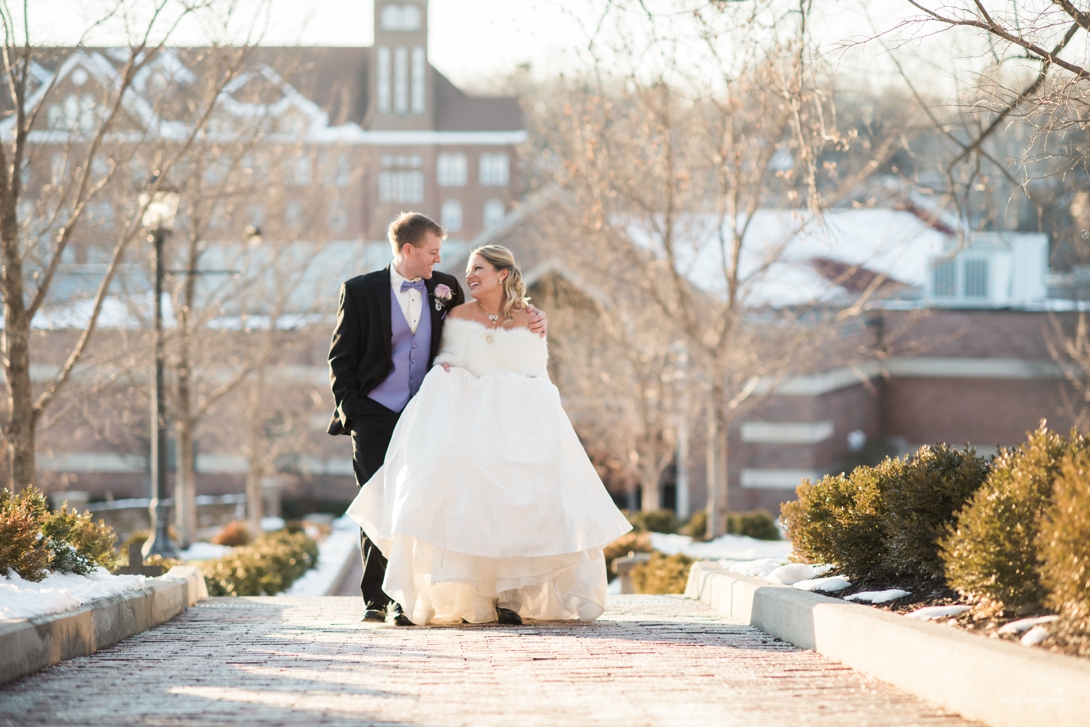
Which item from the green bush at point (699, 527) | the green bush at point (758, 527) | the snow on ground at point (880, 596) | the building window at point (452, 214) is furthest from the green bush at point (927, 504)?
the building window at point (452, 214)

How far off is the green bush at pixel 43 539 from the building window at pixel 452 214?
56302 mm

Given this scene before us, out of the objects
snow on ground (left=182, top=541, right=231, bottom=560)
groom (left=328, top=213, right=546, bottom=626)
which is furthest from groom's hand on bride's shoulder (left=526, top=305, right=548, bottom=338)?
snow on ground (left=182, top=541, right=231, bottom=560)

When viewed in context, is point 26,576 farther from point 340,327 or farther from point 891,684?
point 891,684

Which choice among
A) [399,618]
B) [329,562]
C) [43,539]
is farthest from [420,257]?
[329,562]

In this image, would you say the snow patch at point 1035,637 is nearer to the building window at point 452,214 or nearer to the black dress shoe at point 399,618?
the black dress shoe at point 399,618

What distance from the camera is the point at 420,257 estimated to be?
698cm

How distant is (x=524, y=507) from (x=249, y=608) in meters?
2.89

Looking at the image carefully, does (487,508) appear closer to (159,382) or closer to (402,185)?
(159,382)

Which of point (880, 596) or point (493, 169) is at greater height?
point (493, 169)

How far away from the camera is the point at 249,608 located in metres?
8.27

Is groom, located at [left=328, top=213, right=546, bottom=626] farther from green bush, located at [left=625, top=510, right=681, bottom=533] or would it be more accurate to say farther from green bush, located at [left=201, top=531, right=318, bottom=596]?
green bush, located at [left=625, top=510, right=681, bottom=533]

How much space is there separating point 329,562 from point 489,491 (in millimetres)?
14210

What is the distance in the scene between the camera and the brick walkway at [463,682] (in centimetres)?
381

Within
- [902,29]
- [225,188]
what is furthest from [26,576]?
[225,188]
